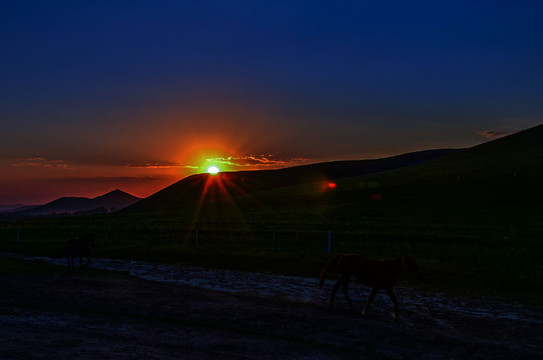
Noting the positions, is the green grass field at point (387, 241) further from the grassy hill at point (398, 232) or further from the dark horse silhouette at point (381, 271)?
the dark horse silhouette at point (381, 271)

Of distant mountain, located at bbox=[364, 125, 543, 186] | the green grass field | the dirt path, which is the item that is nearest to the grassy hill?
the green grass field

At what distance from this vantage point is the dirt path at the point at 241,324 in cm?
928

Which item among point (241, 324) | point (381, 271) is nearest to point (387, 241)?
point (381, 271)

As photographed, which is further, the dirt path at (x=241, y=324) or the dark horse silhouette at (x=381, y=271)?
the dark horse silhouette at (x=381, y=271)

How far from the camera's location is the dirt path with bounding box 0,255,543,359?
30.5 ft

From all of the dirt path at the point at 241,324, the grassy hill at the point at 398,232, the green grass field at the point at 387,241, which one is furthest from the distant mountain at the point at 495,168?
the dirt path at the point at 241,324

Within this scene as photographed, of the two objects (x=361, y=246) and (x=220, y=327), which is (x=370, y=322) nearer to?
(x=220, y=327)

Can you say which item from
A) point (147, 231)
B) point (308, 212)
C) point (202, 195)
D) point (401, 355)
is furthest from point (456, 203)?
point (202, 195)

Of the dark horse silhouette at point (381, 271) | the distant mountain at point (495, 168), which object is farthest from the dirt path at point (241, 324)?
the distant mountain at point (495, 168)

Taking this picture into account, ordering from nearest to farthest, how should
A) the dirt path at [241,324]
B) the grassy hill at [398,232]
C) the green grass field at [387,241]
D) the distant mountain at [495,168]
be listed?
the dirt path at [241,324] < the green grass field at [387,241] < the grassy hill at [398,232] < the distant mountain at [495,168]

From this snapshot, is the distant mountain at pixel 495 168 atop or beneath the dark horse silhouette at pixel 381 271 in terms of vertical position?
atop

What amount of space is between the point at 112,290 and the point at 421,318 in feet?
34.4

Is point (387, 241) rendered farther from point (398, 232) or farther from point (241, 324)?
point (241, 324)

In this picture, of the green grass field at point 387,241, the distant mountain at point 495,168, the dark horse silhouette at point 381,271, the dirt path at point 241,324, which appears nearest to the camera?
the dirt path at point 241,324
